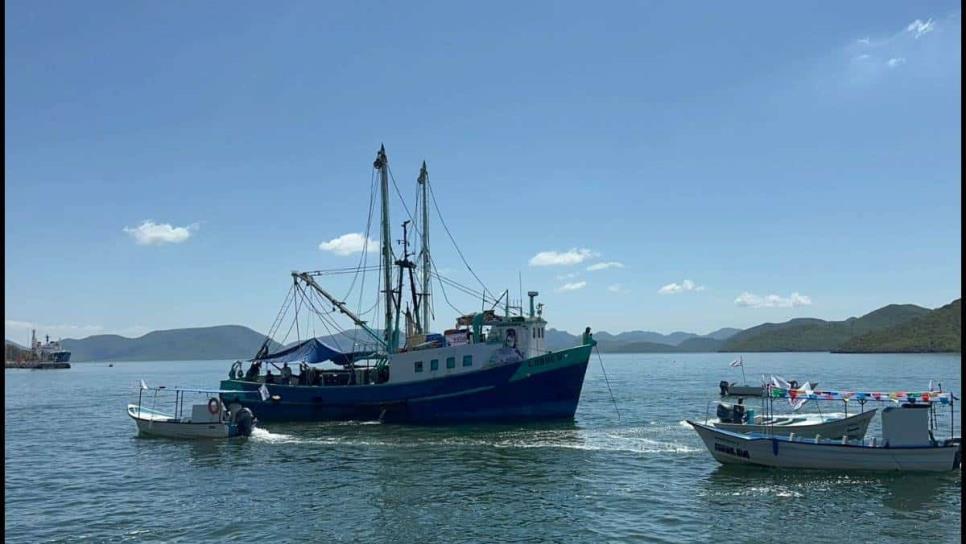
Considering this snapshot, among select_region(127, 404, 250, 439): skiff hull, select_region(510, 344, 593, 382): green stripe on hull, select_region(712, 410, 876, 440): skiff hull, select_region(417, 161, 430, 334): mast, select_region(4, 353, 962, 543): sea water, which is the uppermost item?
select_region(417, 161, 430, 334): mast

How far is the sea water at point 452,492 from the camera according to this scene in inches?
880

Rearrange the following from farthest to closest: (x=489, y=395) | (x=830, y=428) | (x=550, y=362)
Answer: (x=489, y=395)
(x=550, y=362)
(x=830, y=428)

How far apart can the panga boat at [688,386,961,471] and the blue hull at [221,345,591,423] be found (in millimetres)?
16486

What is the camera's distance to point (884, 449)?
94.5ft

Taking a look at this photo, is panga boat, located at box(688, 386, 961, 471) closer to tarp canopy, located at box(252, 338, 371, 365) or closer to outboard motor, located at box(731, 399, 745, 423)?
outboard motor, located at box(731, 399, 745, 423)

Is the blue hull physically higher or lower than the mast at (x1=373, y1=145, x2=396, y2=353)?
lower

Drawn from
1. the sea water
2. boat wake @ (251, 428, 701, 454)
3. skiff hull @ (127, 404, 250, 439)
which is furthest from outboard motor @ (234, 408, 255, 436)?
the sea water

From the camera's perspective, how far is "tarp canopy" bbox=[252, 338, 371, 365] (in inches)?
2144

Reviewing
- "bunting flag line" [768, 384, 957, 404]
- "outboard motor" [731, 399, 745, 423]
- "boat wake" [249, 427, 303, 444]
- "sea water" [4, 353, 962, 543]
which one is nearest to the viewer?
"sea water" [4, 353, 962, 543]

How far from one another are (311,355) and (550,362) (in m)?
19.9

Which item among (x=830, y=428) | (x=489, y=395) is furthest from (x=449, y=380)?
(x=830, y=428)

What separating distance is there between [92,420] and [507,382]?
3756cm

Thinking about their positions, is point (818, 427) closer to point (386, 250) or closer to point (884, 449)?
point (884, 449)

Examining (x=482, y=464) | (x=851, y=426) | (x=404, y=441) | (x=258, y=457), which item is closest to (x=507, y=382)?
(x=404, y=441)
